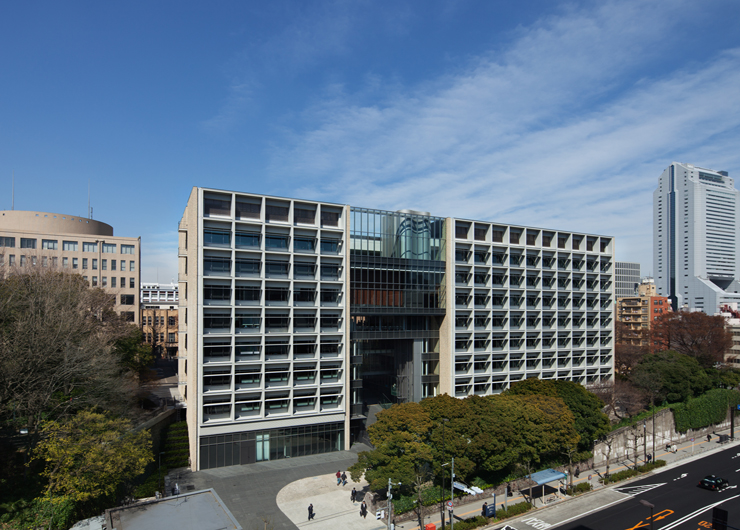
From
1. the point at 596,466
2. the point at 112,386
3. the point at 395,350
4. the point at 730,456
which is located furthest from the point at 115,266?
the point at 730,456

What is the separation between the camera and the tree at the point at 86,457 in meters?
32.9

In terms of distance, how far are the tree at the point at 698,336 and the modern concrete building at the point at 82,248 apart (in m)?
113

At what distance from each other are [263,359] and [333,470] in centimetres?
1485

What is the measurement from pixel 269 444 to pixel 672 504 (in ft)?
143

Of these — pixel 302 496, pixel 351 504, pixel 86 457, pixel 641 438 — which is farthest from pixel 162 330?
pixel 641 438

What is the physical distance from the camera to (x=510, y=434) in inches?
1791

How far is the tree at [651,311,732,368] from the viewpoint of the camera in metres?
91.4

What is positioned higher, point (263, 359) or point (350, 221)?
point (350, 221)

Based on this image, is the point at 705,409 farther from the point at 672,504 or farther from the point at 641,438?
the point at 672,504

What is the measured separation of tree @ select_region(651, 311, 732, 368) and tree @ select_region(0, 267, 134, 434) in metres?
104

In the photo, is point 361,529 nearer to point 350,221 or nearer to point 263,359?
point 263,359

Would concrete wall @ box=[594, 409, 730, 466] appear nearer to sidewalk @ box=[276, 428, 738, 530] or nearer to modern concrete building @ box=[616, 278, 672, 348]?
sidewalk @ box=[276, 428, 738, 530]

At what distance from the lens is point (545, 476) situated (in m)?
46.1

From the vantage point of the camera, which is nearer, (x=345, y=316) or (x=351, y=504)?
(x=351, y=504)
